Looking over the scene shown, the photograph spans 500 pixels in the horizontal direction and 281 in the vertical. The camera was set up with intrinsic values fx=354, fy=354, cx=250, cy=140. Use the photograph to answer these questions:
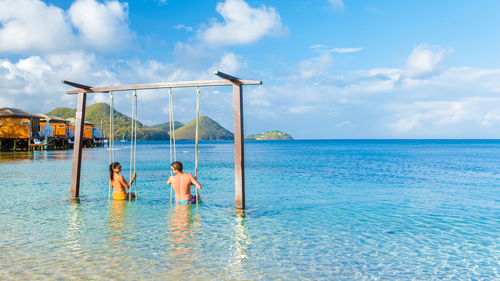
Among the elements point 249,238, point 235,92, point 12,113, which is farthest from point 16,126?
point 249,238

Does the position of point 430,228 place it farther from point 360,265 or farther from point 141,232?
point 141,232

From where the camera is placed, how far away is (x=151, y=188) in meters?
16.0

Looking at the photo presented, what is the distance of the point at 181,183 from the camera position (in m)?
9.81

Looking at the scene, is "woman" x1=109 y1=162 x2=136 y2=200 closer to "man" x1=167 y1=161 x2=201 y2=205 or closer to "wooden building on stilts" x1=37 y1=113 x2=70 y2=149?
"man" x1=167 y1=161 x2=201 y2=205

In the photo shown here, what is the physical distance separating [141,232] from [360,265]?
4.59 m

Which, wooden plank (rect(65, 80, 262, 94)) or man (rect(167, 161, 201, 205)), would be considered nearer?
wooden plank (rect(65, 80, 262, 94))

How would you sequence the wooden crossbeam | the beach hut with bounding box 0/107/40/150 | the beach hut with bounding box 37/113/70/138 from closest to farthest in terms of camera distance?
the wooden crossbeam → the beach hut with bounding box 0/107/40/150 → the beach hut with bounding box 37/113/70/138

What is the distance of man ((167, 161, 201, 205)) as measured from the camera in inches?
372

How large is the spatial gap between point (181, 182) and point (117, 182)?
2536mm

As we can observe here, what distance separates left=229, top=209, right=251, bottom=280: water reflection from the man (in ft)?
4.91

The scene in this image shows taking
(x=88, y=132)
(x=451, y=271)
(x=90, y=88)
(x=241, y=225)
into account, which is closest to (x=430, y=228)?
(x=451, y=271)

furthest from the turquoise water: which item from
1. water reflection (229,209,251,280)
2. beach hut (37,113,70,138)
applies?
beach hut (37,113,70,138)

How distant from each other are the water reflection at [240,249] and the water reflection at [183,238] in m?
0.67

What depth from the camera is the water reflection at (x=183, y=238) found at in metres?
5.70
